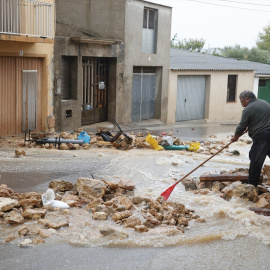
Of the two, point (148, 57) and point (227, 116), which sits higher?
point (148, 57)

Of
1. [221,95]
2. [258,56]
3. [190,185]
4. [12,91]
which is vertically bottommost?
[190,185]

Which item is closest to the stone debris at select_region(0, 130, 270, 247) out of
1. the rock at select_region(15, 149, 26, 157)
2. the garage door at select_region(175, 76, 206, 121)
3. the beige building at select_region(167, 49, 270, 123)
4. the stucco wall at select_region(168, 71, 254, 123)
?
the rock at select_region(15, 149, 26, 157)

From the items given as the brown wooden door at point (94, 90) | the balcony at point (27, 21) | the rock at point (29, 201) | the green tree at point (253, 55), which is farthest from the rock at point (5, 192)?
the green tree at point (253, 55)

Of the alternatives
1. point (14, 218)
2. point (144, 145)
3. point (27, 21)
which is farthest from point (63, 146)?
point (14, 218)

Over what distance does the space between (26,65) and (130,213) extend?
375 inches

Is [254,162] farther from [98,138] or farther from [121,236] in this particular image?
[98,138]

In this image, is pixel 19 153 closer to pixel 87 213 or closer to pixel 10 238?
pixel 87 213

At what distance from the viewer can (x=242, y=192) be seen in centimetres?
847

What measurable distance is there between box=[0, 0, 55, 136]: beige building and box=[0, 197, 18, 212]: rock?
740cm

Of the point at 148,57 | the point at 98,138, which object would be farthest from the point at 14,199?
the point at 148,57

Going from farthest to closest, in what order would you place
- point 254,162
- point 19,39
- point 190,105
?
point 190,105 < point 19,39 < point 254,162

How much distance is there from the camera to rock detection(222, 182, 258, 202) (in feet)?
27.7

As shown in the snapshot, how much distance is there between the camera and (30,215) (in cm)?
718

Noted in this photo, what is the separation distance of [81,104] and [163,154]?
6239mm
